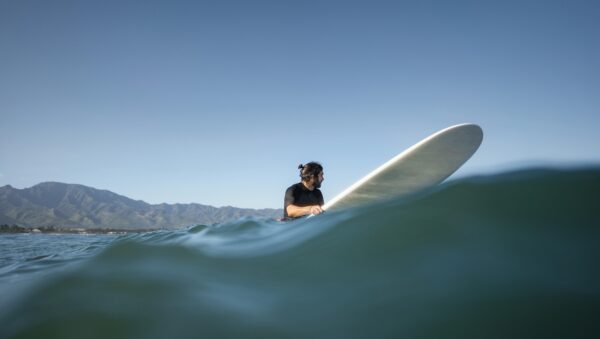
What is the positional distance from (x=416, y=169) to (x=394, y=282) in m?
4.80

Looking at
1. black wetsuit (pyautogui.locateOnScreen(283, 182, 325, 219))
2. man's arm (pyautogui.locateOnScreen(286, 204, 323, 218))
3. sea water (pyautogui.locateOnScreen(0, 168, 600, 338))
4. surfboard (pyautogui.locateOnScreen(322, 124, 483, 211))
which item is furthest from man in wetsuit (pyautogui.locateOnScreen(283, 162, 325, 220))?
sea water (pyautogui.locateOnScreen(0, 168, 600, 338))

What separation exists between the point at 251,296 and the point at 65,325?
83cm

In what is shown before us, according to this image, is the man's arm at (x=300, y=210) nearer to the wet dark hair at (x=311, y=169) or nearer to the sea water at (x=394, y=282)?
the wet dark hair at (x=311, y=169)

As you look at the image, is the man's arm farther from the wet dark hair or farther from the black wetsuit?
the wet dark hair

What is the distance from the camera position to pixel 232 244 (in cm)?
308

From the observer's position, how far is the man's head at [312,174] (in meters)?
6.16

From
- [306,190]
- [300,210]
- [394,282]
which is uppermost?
[306,190]

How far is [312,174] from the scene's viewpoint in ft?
20.3

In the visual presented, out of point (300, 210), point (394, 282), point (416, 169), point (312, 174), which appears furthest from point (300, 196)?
point (394, 282)

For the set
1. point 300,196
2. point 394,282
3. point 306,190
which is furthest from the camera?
point 306,190

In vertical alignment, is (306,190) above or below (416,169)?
below

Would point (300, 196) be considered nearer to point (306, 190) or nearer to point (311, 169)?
point (306, 190)

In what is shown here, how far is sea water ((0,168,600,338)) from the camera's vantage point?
1.29 m

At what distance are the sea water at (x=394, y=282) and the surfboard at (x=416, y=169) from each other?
3.35 m
